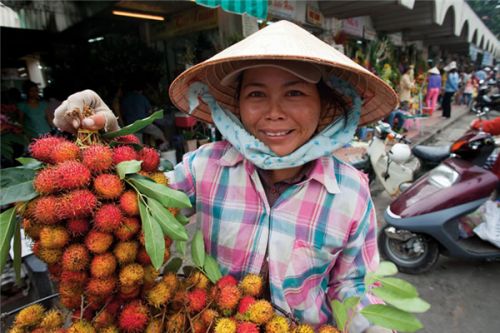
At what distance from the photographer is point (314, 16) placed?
6.73 m

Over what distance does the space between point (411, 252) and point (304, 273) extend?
86.2 inches

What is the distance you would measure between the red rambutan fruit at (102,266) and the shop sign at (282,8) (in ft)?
17.4

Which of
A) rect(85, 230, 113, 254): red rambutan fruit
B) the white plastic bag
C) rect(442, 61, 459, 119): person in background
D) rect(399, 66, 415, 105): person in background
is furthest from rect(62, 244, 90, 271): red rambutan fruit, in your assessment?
rect(442, 61, 459, 119): person in background

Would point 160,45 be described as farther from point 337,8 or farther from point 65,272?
point 65,272

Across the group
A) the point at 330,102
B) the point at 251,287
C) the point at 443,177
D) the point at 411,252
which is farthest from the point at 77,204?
the point at 443,177

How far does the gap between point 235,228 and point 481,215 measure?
2.77 m

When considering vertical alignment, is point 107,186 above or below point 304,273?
above

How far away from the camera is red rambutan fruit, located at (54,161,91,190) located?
0.62 meters

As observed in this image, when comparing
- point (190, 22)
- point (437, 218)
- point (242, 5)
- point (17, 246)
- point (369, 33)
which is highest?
point (369, 33)

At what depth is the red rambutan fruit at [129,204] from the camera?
650mm

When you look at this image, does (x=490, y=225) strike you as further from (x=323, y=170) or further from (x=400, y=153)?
(x=323, y=170)

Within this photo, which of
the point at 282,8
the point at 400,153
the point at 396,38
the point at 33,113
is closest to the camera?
the point at 400,153

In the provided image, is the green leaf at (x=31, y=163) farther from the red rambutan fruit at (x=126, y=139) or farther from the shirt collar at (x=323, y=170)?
the shirt collar at (x=323, y=170)

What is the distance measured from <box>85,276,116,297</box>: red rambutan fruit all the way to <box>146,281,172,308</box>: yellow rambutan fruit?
107mm
